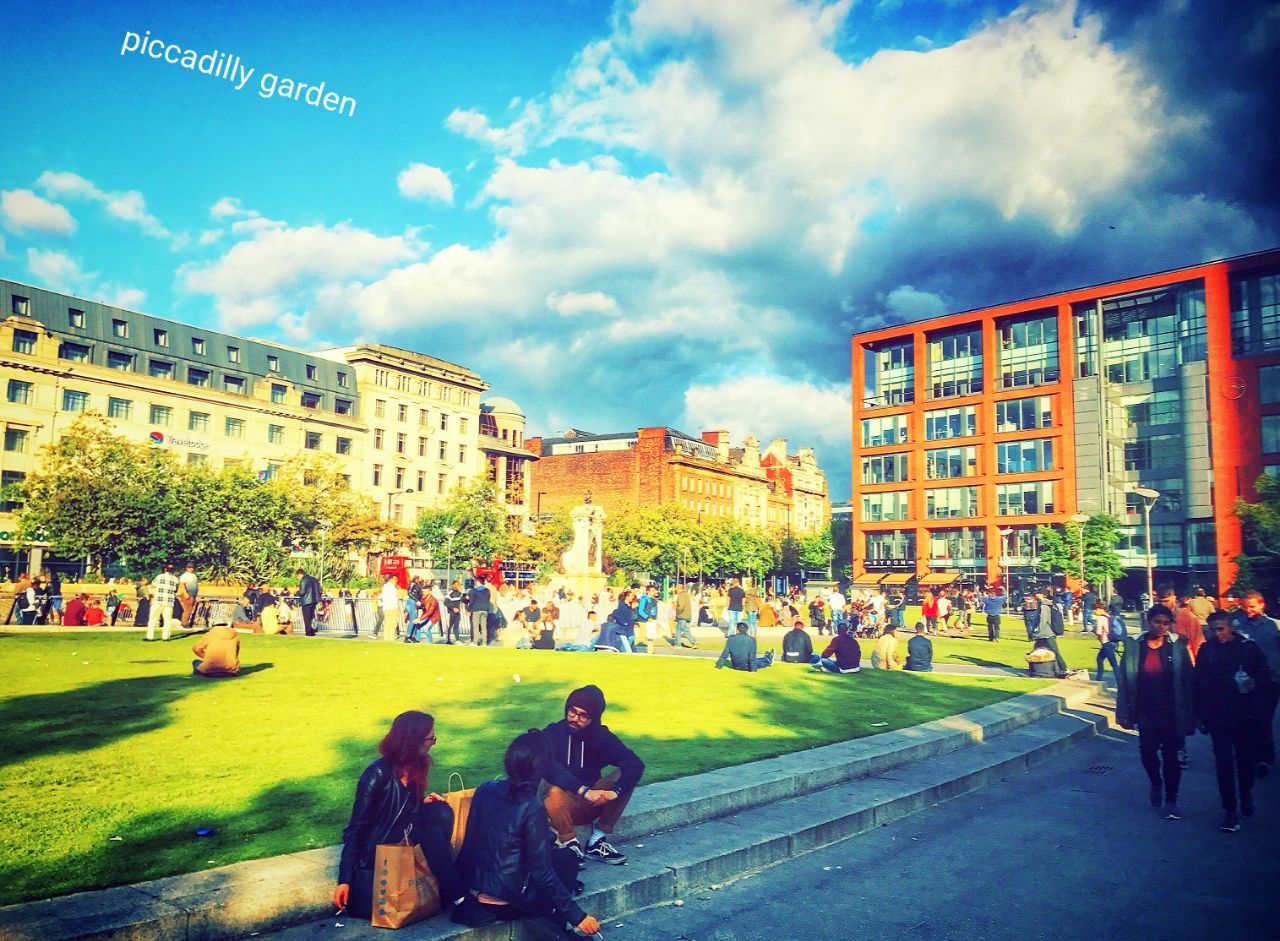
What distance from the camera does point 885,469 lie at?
75812 mm

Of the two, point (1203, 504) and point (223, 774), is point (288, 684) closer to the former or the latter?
point (223, 774)

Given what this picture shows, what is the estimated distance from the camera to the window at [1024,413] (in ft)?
222

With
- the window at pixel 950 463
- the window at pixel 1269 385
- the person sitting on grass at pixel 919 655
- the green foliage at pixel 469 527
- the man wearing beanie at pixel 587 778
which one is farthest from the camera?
the window at pixel 950 463

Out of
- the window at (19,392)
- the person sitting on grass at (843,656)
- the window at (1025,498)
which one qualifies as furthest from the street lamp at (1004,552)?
the window at (19,392)

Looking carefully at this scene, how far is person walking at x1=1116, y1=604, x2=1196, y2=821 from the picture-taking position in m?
8.42

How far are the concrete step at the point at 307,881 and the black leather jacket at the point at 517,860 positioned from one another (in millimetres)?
405

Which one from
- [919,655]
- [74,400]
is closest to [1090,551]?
[919,655]

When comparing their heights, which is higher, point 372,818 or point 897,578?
point 897,578

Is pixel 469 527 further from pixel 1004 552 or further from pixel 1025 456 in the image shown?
pixel 1025 456

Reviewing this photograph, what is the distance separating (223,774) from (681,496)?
89812mm

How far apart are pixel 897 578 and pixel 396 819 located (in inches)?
2785

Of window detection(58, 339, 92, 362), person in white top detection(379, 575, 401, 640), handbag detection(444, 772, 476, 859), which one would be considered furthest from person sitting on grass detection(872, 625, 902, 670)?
window detection(58, 339, 92, 362)

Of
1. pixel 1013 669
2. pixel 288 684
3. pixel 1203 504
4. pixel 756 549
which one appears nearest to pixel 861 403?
pixel 756 549

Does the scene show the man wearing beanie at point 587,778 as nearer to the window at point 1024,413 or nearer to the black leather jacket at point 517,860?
the black leather jacket at point 517,860
